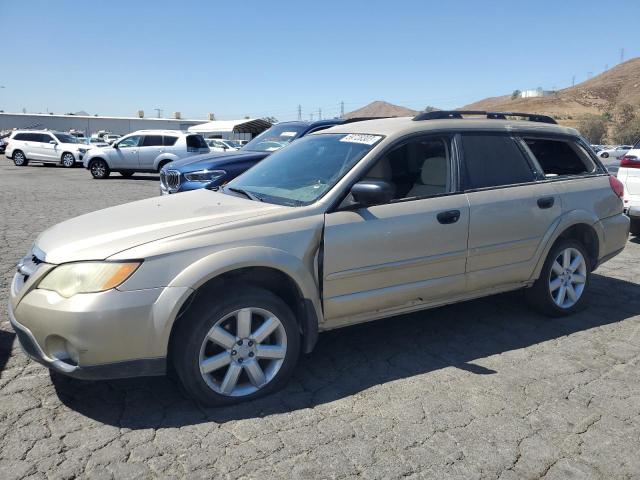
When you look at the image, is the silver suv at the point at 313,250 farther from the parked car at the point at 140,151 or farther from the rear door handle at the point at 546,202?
the parked car at the point at 140,151

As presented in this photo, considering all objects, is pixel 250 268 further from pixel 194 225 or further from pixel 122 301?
pixel 122 301

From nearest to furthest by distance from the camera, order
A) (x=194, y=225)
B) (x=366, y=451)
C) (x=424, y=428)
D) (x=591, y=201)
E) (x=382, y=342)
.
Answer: (x=366, y=451) → (x=424, y=428) → (x=194, y=225) → (x=382, y=342) → (x=591, y=201)

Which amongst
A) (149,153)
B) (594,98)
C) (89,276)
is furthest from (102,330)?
(594,98)

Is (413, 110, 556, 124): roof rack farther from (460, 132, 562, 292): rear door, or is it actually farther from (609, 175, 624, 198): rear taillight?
(609, 175, 624, 198): rear taillight

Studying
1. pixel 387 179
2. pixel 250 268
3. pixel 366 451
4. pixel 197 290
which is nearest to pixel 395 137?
pixel 387 179

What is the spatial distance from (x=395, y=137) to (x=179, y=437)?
98.1 inches

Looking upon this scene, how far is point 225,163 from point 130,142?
1295 centimetres

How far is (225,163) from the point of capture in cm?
880

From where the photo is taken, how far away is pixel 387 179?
437cm

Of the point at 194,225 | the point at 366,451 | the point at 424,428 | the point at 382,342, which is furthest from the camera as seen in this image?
the point at 382,342

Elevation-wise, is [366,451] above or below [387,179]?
below

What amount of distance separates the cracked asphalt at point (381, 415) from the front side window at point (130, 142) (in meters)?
16.5

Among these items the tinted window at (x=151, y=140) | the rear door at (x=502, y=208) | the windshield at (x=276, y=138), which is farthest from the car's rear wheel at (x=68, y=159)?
the rear door at (x=502, y=208)

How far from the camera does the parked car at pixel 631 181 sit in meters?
7.93
